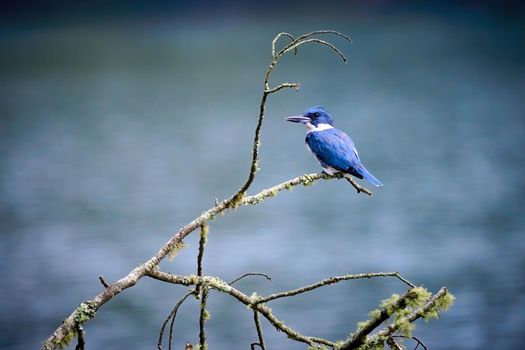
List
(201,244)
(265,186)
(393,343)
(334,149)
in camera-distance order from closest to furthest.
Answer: (393,343) → (201,244) → (334,149) → (265,186)

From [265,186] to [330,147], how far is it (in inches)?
502

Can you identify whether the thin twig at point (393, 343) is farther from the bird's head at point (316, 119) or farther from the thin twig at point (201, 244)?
the bird's head at point (316, 119)

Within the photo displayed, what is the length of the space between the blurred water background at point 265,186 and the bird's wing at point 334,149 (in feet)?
24.1

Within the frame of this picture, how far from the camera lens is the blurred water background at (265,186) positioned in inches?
555

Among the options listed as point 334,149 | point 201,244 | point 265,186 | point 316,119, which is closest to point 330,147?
point 334,149

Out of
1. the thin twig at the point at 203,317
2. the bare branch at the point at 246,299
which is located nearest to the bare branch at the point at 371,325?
the bare branch at the point at 246,299

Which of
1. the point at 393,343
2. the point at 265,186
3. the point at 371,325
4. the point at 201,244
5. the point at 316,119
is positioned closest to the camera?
the point at 371,325

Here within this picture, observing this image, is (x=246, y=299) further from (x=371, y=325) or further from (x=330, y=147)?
(x=330, y=147)

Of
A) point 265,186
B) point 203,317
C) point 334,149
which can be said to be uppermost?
point 265,186

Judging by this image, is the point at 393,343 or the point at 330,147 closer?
the point at 393,343

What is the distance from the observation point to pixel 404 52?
36.8m

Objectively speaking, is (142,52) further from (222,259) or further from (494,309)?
(494,309)

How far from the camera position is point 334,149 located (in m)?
5.27

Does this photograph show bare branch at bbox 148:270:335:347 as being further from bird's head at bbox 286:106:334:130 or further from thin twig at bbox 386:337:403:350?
bird's head at bbox 286:106:334:130
